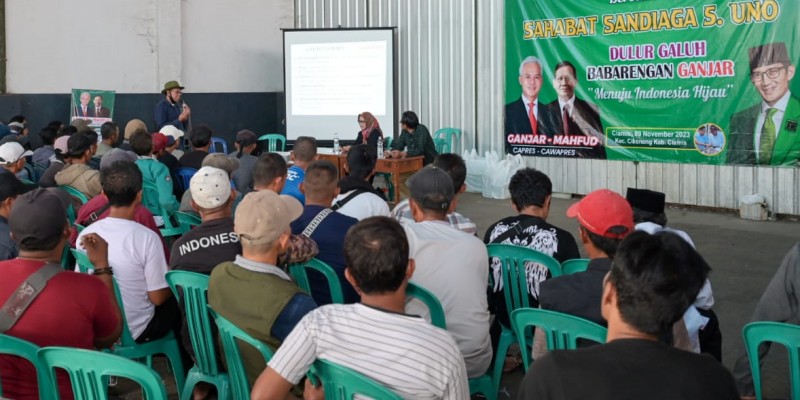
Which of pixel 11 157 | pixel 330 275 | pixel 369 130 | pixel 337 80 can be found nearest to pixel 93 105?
pixel 337 80

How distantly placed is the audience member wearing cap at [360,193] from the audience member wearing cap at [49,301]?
1.50m

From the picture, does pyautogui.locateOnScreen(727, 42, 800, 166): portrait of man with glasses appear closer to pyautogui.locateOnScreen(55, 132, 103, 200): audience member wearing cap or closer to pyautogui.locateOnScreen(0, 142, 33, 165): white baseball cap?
pyautogui.locateOnScreen(55, 132, 103, 200): audience member wearing cap

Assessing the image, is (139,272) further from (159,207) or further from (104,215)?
(159,207)

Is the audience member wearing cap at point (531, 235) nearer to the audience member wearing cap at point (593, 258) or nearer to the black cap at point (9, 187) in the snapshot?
the audience member wearing cap at point (593, 258)

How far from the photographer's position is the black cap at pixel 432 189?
131 inches

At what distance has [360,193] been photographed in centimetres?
444

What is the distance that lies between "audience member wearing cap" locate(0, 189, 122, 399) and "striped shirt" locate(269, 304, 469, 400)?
83 centimetres

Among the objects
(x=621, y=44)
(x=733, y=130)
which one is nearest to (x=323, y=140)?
(x=621, y=44)

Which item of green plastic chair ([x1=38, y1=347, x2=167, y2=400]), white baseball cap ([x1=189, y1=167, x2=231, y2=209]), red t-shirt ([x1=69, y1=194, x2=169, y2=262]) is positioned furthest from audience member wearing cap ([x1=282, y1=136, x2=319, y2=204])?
green plastic chair ([x1=38, y1=347, x2=167, y2=400])

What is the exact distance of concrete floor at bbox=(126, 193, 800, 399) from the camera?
13.4 ft

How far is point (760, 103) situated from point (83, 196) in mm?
6318

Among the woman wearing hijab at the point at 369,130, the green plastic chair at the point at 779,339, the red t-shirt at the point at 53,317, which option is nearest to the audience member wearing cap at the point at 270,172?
the red t-shirt at the point at 53,317

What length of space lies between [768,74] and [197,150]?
5.48m

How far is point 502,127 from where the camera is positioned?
1085 centimetres
